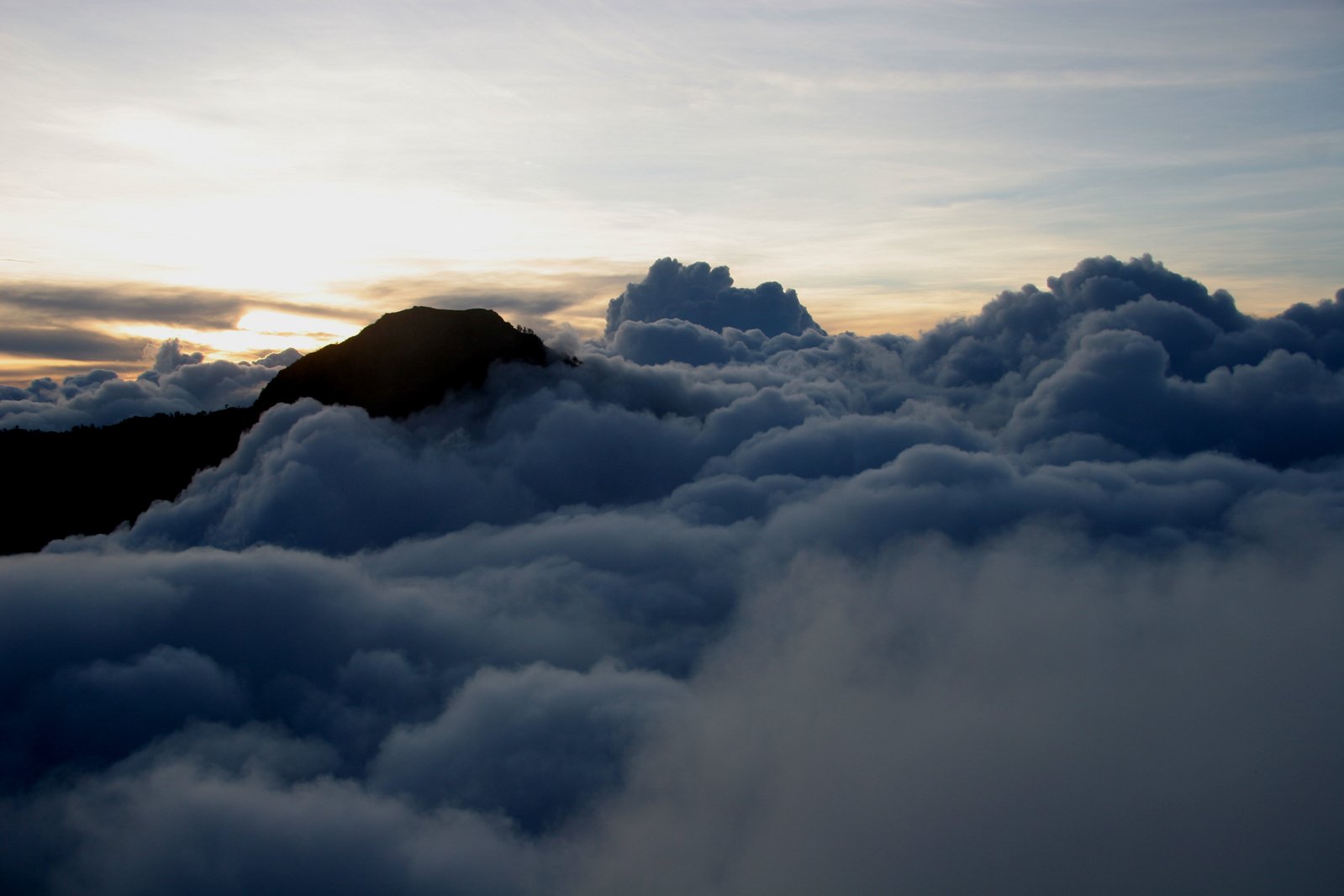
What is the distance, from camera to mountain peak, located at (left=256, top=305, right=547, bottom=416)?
96.6 meters

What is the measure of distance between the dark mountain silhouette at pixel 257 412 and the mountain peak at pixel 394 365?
10 centimetres

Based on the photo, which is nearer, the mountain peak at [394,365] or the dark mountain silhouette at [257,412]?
the dark mountain silhouette at [257,412]

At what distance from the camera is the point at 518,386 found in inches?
4149

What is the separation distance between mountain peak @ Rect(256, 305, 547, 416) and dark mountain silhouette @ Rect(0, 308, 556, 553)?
103 millimetres

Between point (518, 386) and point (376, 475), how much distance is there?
2143 centimetres

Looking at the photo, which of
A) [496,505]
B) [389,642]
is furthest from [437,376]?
[389,642]

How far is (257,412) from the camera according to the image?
97.9 m

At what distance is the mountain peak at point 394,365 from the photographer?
96562 mm

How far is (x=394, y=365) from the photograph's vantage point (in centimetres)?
9731

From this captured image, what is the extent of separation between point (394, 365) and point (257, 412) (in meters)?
17.7

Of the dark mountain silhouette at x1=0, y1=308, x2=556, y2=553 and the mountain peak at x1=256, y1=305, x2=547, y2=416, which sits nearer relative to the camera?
the dark mountain silhouette at x1=0, y1=308, x2=556, y2=553

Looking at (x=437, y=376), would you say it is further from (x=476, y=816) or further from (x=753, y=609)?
(x=476, y=816)

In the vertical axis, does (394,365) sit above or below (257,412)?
above

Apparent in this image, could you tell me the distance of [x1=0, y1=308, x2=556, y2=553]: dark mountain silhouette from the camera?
93.3 meters
